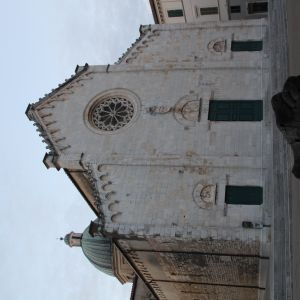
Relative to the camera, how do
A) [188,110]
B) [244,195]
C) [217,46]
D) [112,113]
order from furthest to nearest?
1. [217,46]
2. [112,113]
3. [188,110]
4. [244,195]

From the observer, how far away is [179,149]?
22500mm

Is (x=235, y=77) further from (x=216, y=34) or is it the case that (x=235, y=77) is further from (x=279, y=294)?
(x=279, y=294)

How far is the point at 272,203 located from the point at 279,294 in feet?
12.6

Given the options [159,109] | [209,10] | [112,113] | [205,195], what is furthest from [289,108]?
[209,10]

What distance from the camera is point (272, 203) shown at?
19.6m

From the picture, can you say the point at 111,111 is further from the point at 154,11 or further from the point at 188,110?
the point at 154,11

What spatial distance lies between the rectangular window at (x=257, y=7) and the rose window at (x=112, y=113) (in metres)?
14.8

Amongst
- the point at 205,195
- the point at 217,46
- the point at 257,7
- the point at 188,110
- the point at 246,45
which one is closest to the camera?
the point at 205,195

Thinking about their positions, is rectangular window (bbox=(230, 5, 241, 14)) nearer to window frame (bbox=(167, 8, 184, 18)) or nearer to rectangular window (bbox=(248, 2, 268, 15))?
rectangular window (bbox=(248, 2, 268, 15))

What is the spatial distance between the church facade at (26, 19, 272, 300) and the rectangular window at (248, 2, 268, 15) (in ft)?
28.8

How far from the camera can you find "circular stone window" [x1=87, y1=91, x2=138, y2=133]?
80.6 feet

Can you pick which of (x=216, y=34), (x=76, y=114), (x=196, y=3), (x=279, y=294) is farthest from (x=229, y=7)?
(x=279, y=294)

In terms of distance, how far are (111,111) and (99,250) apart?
516 inches

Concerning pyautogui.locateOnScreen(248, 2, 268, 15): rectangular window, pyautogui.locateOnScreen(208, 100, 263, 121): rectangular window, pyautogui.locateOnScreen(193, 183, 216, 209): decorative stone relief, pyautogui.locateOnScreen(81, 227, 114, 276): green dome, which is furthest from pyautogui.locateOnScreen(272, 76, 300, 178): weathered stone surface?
pyautogui.locateOnScreen(248, 2, 268, 15): rectangular window
